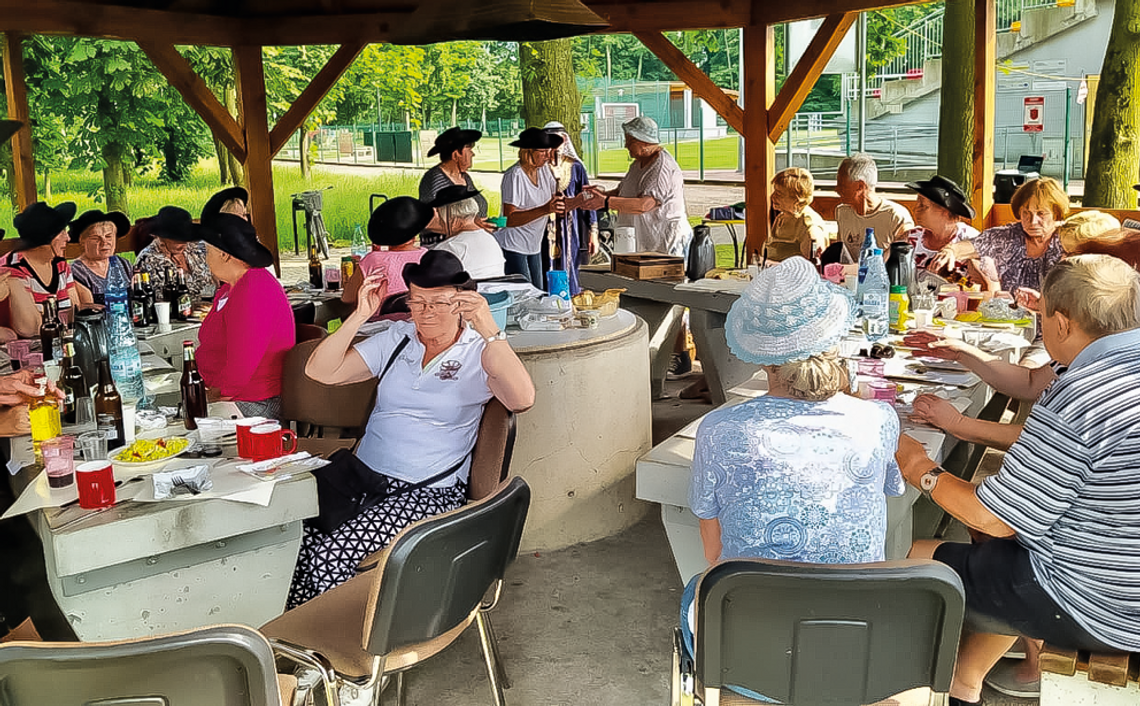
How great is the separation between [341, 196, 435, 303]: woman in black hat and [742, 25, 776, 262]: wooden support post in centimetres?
401

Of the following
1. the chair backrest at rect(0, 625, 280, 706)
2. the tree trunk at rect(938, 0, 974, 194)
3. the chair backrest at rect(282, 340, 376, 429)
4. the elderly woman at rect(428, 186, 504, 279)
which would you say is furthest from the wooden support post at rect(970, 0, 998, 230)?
the chair backrest at rect(0, 625, 280, 706)

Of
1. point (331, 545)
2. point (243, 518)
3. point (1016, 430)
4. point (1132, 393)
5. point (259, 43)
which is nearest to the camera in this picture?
point (1132, 393)

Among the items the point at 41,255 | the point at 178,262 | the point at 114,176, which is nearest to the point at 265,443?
the point at 41,255

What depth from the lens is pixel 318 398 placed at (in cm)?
395

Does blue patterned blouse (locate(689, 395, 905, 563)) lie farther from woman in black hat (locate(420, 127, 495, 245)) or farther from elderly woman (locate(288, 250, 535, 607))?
woman in black hat (locate(420, 127, 495, 245))

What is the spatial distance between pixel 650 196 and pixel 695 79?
1.99 metres

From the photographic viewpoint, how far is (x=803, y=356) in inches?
94.8

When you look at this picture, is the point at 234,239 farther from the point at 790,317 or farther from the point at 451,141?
the point at 451,141

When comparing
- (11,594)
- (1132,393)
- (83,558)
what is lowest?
(11,594)

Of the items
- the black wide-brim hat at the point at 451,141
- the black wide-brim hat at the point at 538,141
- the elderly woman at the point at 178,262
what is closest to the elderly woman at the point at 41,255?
the elderly woman at the point at 178,262

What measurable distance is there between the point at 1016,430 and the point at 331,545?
199 centimetres

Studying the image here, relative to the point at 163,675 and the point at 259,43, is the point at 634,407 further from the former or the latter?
the point at 259,43

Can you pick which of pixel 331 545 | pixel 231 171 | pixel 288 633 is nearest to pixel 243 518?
pixel 288 633

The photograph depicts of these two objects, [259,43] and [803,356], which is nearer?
[803,356]
